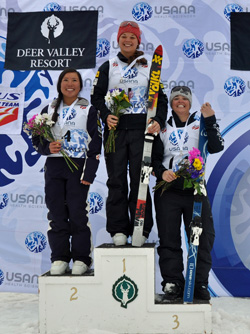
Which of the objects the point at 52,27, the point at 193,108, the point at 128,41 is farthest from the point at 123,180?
the point at 52,27

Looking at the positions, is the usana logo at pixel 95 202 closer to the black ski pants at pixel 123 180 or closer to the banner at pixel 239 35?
the black ski pants at pixel 123 180

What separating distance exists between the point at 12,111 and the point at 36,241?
1.34 m

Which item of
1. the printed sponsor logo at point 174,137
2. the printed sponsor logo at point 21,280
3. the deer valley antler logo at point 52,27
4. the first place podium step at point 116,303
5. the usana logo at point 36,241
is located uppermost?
the deer valley antler logo at point 52,27

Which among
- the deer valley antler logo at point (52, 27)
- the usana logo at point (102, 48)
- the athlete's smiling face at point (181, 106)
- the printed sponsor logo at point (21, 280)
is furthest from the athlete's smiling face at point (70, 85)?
the printed sponsor logo at point (21, 280)

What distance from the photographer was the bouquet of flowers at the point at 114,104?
9.21 feet

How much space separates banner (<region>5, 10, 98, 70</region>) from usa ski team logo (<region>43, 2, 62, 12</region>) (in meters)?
0.04

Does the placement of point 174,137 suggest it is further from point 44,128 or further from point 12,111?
point 12,111

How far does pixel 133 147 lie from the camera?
2.88 m

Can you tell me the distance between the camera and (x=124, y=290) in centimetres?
267

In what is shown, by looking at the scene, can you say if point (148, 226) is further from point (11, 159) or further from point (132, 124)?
point (11, 159)

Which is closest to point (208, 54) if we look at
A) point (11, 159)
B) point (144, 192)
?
point (144, 192)

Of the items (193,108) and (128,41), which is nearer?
(128,41)

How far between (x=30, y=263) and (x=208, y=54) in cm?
274

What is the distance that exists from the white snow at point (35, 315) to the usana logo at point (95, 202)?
1007 mm
